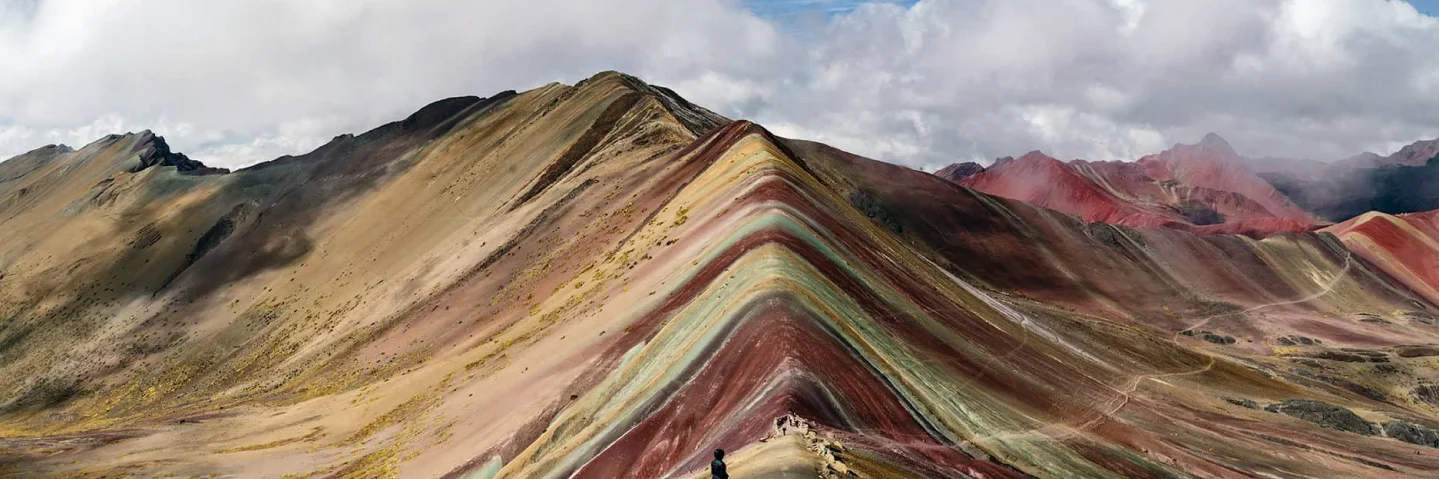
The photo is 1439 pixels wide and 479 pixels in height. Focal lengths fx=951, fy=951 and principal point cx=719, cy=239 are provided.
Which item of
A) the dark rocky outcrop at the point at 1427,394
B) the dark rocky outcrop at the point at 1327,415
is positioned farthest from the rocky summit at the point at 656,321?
the dark rocky outcrop at the point at 1327,415

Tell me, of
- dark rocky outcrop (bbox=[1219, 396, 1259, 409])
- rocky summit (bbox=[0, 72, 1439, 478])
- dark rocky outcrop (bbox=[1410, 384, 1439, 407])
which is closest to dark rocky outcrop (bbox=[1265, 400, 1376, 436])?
rocky summit (bbox=[0, 72, 1439, 478])

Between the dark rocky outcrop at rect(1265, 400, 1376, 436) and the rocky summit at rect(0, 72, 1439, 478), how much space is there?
75 cm

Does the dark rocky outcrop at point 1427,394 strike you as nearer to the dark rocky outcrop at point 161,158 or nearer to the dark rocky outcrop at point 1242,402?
the dark rocky outcrop at point 1242,402

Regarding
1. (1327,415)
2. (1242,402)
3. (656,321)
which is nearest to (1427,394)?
(1327,415)

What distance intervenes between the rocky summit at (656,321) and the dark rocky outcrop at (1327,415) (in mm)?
753

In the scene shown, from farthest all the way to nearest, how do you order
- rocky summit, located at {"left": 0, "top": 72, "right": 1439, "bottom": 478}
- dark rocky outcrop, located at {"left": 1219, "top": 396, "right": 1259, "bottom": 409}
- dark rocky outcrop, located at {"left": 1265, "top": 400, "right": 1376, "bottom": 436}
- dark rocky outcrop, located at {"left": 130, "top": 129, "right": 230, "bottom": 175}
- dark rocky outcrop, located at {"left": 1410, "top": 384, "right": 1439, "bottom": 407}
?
1. dark rocky outcrop, located at {"left": 130, "top": 129, "right": 230, "bottom": 175}
2. dark rocky outcrop, located at {"left": 1410, "top": 384, "right": 1439, "bottom": 407}
3. dark rocky outcrop, located at {"left": 1219, "top": 396, "right": 1259, "bottom": 409}
4. dark rocky outcrop, located at {"left": 1265, "top": 400, "right": 1376, "bottom": 436}
5. rocky summit, located at {"left": 0, "top": 72, "right": 1439, "bottom": 478}

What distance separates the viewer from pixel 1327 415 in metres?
62.2

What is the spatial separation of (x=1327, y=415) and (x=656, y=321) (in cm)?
4662

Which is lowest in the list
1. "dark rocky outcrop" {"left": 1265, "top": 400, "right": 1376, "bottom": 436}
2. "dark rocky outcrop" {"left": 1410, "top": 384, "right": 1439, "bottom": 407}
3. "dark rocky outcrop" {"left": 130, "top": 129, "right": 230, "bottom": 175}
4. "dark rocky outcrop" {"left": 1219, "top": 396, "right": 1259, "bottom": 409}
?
"dark rocky outcrop" {"left": 1410, "top": 384, "right": 1439, "bottom": 407}

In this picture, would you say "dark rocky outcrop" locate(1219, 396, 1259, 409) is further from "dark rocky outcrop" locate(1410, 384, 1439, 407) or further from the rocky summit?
"dark rocky outcrop" locate(1410, 384, 1439, 407)

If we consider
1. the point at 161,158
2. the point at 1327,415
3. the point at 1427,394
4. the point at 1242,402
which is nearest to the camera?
the point at 1327,415

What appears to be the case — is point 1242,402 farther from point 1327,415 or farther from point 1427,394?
point 1427,394

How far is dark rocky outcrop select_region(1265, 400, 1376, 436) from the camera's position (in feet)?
201

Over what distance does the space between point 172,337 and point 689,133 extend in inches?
2495
